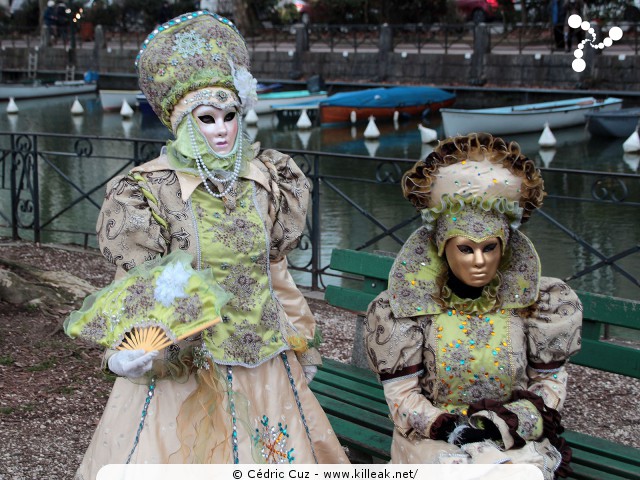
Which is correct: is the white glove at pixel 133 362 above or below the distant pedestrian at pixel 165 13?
below

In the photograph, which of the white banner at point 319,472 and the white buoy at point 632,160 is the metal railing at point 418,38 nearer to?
the white buoy at point 632,160

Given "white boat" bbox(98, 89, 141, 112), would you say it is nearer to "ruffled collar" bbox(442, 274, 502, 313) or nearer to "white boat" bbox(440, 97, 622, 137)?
"white boat" bbox(440, 97, 622, 137)

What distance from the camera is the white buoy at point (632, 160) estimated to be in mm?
13363

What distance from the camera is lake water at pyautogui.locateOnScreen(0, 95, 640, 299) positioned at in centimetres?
805

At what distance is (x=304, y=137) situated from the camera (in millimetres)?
18109

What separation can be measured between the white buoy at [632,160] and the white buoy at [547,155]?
43.0 inches

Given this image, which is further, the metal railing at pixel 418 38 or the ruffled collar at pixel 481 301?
the metal railing at pixel 418 38

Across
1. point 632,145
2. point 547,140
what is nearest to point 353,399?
point 632,145

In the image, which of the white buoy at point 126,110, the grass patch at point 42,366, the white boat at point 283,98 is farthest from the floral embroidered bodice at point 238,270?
the white buoy at point 126,110

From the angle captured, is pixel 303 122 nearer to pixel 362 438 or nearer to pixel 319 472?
pixel 362 438

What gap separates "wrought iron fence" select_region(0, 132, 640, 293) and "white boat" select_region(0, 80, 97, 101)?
10110 millimetres

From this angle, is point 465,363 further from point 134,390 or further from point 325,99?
point 325,99

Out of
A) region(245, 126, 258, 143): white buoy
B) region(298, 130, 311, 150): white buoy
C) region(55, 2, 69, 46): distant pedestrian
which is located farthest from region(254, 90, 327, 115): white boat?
region(55, 2, 69, 46): distant pedestrian

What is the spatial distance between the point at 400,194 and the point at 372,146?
5.89m
